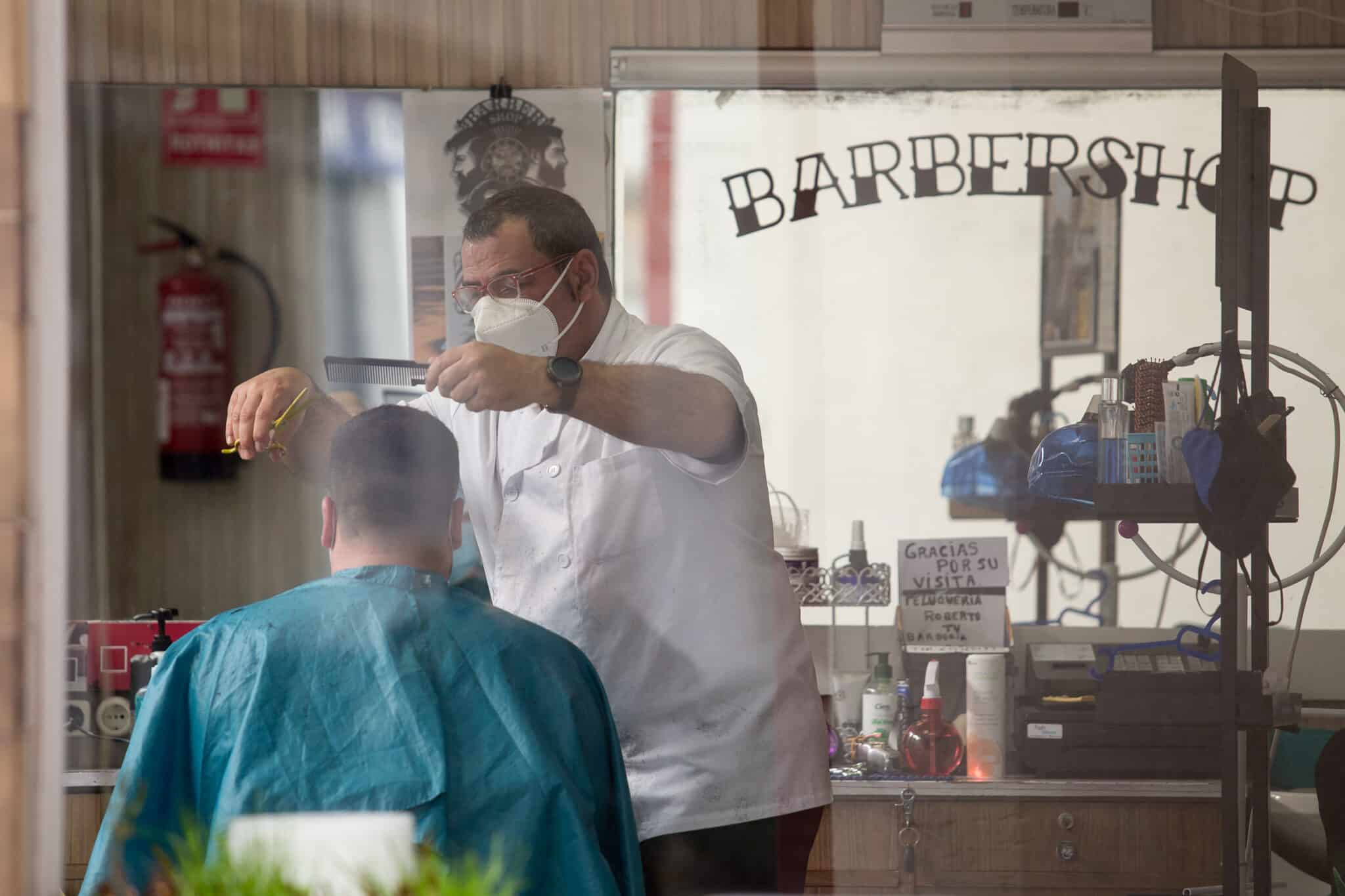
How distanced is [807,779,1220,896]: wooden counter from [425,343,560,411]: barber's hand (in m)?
0.64

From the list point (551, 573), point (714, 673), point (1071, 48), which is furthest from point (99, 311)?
point (1071, 48)

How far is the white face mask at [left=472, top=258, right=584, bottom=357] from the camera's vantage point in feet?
4.82

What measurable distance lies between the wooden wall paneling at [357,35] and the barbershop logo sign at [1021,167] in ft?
1.85

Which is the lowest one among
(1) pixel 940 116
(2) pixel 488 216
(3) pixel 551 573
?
(3) pixel 551 573

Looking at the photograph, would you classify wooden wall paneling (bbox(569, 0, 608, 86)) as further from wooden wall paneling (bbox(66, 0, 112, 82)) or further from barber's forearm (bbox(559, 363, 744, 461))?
wooden wall paneling (bbox(66, 0, 112, 82))

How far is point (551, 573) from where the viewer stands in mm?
1554

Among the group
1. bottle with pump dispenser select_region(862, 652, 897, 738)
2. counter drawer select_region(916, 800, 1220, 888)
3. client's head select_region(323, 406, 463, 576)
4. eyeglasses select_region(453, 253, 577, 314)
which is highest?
eyeglasses select_region(453, 253, 577, 314)

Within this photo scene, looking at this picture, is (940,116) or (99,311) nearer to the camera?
(99,311)

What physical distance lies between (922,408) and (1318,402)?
0.50 metres

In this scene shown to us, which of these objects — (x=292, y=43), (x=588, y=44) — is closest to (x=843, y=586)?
(x=588, y=44)

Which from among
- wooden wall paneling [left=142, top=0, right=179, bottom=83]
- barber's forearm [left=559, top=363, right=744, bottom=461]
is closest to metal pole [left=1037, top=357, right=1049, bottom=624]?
barber's forearm [left=559, top=363, right=744, bottom=461]

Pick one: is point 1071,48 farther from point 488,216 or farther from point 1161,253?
point 488,216

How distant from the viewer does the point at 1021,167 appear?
5.44 feet

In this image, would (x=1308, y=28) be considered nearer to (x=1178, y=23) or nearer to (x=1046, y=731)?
(x=1178, y=23)
